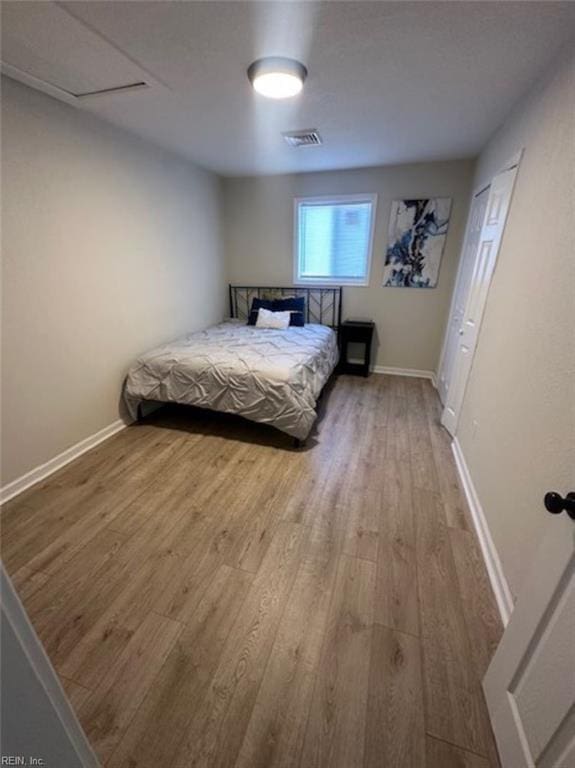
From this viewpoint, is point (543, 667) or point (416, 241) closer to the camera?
point (543, 667)

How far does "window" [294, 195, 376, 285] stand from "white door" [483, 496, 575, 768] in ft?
12.5

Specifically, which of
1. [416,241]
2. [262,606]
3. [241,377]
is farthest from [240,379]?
[416,241]

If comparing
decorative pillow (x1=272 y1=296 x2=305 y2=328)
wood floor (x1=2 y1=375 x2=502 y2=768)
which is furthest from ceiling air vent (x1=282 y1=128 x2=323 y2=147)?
wood floor (x1=2 y1=375 x2=502 y2=768)

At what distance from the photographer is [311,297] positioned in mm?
4480

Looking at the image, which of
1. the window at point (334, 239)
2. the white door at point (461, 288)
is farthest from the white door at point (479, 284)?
the window at point (334, 239)

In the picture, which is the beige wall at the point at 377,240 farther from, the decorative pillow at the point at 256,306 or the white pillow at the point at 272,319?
the white pillow at the point at 272,319

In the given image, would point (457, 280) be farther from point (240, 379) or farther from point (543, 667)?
point (543, 667)

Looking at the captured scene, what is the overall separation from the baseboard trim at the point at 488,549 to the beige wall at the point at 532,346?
56 mm

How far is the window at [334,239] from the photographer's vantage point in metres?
4.00

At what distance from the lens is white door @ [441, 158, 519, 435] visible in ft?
7.12

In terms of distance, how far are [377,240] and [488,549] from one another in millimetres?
3485

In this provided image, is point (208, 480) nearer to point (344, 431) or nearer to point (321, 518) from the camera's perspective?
point (321, 518)

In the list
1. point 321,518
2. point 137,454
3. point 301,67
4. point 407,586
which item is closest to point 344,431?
point 321,518

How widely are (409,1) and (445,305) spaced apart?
3.05m
